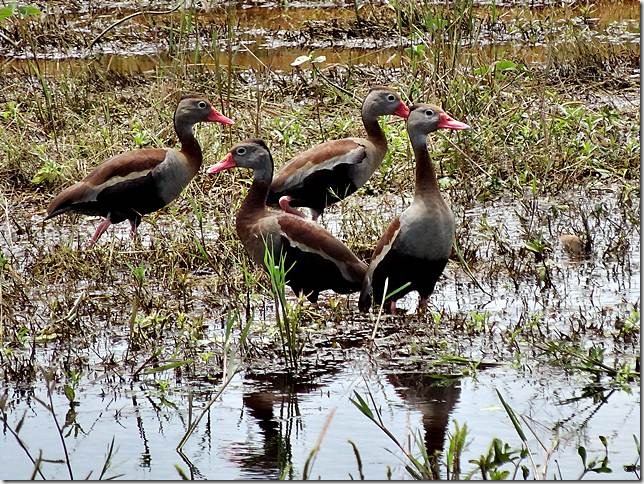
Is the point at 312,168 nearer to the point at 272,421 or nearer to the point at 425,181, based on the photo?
the point at 425,181

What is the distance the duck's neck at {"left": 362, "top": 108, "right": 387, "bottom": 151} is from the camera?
347 inches

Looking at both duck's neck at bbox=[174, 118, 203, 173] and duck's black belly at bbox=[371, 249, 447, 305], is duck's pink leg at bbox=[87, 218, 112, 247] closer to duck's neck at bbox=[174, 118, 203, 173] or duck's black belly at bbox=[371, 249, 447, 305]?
duck's neck at bbox=[174, 118, 203, 173]

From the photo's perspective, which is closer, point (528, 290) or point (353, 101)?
point (528, 290)

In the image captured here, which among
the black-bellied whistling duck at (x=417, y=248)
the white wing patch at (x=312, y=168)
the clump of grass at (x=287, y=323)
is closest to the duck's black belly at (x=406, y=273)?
the black-bellied whistling duck at (x=417, y=248)

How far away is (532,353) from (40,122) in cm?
532

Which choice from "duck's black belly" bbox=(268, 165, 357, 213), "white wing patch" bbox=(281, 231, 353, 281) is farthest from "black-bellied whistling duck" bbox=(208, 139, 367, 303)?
"duck's black belly" bbox=(268, 165, 357, 213)

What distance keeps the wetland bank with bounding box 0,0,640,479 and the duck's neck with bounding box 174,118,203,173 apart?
0.29 m

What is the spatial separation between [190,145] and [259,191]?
123 centimetres

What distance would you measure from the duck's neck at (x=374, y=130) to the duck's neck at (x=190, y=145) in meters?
1.10

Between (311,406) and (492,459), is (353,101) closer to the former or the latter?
(311,406)

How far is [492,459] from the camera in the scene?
195 inches

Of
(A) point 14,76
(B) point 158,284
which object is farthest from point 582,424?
(A) point 14,76

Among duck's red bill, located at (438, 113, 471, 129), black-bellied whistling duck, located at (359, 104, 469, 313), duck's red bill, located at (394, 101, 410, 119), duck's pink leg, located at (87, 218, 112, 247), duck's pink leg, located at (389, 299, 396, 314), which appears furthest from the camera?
duck's red bill, located at (394, 101, 410, 119)

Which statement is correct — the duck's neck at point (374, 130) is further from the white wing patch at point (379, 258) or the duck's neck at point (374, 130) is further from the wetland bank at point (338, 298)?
the white wing patch at point (379, 258)
